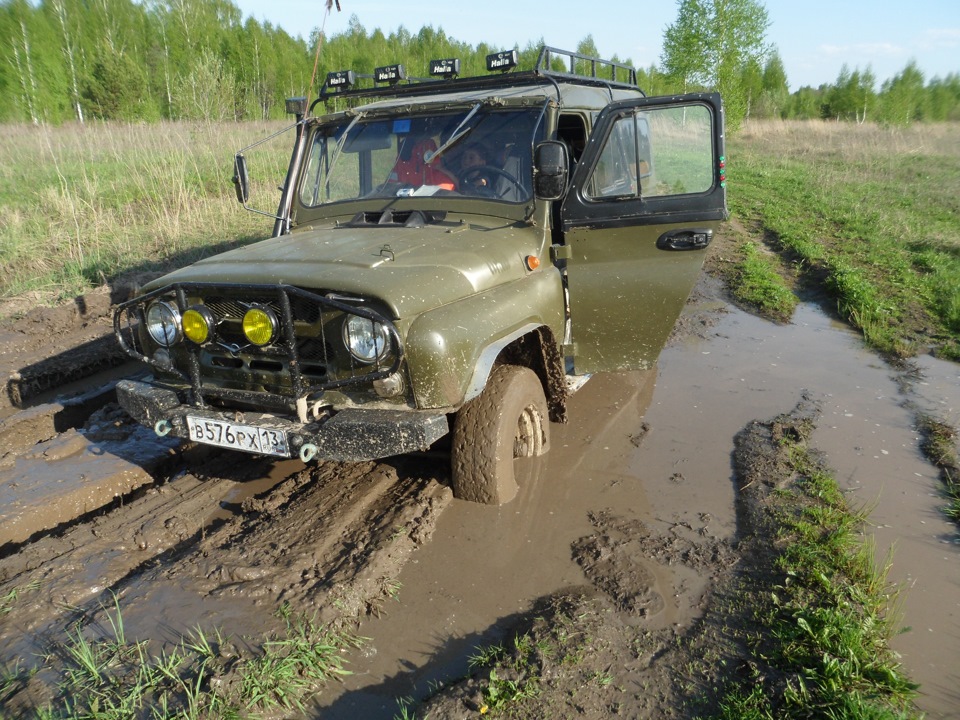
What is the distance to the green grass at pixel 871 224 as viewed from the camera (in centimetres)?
693

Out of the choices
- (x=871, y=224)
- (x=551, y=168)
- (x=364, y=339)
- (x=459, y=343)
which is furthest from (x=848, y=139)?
(x=364, y=339)

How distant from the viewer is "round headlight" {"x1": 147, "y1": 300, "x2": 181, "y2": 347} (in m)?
3.35

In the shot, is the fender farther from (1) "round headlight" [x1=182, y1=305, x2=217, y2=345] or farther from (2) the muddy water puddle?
(1) "round headlight" [x1=182, y1=305, x2=217, y2=345]

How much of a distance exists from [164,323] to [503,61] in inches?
119

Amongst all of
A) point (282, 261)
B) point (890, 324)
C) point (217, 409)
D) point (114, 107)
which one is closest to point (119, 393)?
point (217, 409)

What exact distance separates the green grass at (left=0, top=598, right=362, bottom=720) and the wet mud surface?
0.30 ft

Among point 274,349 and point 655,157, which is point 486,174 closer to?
point 655,157

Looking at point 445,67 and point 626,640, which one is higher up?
point 445,67

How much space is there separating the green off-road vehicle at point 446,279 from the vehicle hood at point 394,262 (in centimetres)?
1

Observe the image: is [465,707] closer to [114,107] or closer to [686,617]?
[686,617]

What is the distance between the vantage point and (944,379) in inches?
214

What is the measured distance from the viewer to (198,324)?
128 inches

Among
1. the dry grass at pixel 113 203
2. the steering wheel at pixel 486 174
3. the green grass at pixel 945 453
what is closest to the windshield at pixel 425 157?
the steering wheel at pixel 486 174

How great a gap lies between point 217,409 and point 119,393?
1.88 feet
